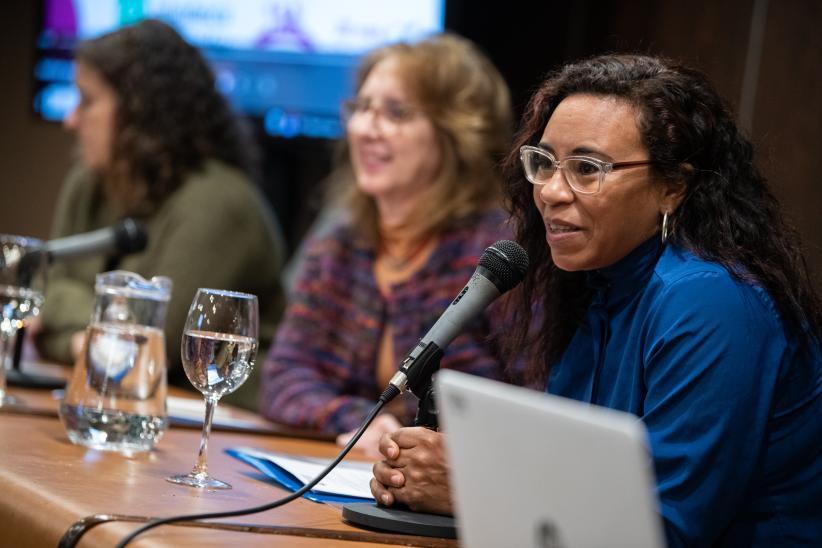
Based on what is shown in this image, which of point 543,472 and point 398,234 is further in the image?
point 398,234

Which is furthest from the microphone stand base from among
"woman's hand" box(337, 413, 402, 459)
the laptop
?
"woman's hand" box(337, 413, 402, 459)

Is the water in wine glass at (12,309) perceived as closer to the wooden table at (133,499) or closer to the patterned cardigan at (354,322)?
the wooden table at (133,499)

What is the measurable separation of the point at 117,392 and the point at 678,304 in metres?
0.77

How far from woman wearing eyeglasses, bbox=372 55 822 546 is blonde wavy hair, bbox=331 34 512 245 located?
3.25 feet

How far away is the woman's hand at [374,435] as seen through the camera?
80.0 inches

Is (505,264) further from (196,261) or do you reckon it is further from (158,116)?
(158,116)

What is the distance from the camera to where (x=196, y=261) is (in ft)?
9.82

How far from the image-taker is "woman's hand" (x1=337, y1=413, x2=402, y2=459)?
→ 203 cm

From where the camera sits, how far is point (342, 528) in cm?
125

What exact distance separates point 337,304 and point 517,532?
1834 mm

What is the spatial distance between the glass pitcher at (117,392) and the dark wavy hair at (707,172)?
65 cm

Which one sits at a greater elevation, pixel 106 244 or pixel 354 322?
pixel 106 244

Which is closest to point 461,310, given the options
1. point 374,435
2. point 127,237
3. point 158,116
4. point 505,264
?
point 505,264

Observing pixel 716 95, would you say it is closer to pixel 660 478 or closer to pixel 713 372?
pixel 713 372
